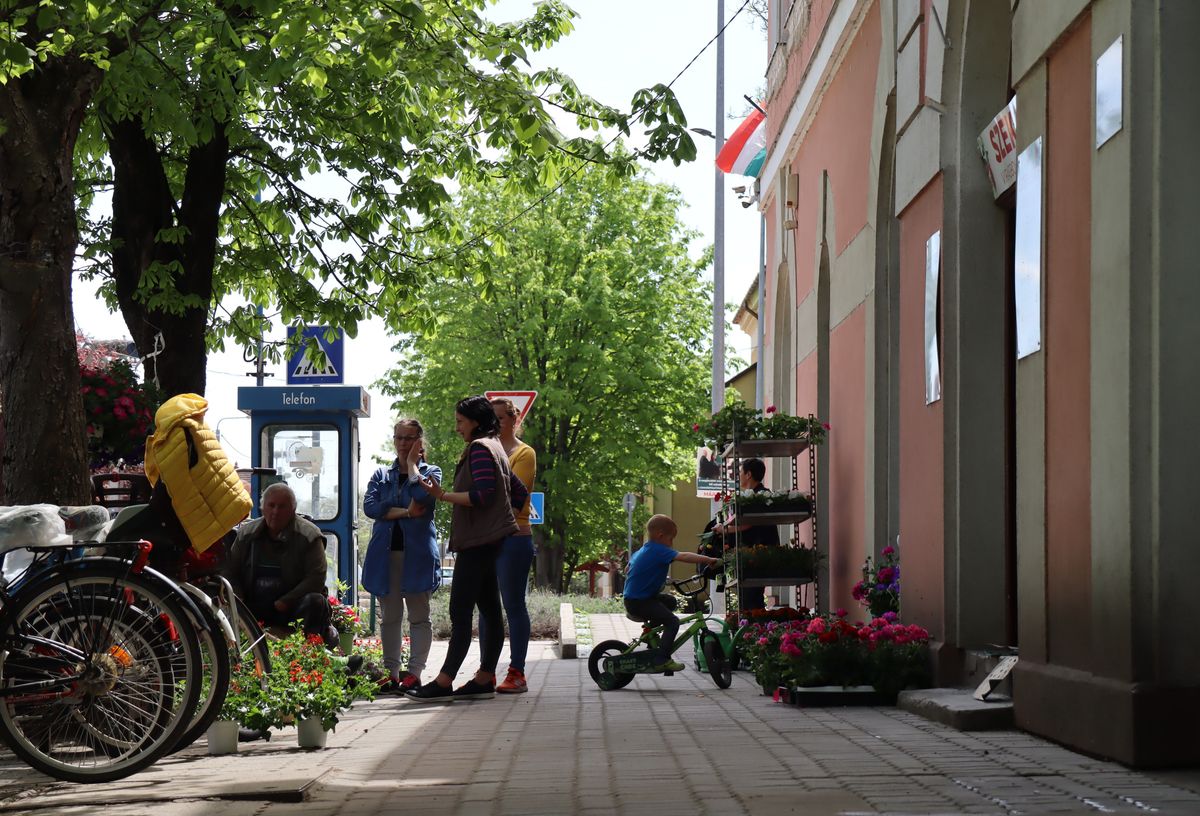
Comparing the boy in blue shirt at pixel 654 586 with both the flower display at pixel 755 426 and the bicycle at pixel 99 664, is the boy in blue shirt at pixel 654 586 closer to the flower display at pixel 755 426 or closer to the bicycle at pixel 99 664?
the flower display at pixel 755 426

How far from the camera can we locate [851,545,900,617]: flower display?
1153 cm

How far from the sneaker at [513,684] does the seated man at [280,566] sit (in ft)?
4.73

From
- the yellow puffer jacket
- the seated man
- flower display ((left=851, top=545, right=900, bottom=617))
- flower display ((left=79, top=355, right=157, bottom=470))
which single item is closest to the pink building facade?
flower display ((left=851, top=545, right=900, bottom=617))

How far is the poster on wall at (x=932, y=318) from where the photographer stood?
9.81 meters

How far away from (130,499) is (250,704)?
103 inches

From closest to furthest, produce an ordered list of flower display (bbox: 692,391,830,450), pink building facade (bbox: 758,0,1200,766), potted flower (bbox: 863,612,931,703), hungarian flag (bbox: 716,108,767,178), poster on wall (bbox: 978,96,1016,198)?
pink building facade (bbox: 758,0,1200,766) < poster on wall (bbox: 978,96,1016,198) < potted flower (bbox: 863,612,931,703) < flower display (bbox: 692,391,830,450) < hungarian flag (bbox: 716,108,767,178)

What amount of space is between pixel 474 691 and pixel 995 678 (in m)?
3.65

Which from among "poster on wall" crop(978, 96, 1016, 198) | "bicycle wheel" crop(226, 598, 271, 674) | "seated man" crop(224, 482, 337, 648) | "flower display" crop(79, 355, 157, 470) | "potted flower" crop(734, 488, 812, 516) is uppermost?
"poster on wall" crop(978, 96, 1016, 198)

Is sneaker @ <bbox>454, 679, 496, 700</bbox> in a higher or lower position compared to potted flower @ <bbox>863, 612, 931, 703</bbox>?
lower

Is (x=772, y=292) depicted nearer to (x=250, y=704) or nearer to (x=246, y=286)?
(x=246, y=286)

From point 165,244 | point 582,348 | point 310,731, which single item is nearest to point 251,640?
point 310,731

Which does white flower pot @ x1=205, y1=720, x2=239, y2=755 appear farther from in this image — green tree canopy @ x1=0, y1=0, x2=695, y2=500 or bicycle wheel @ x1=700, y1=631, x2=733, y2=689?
bicycle wheel @ x1=700, y1=631, x2=733, y2=689

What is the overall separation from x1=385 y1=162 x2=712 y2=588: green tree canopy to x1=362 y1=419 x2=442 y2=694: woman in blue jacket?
27590 millimetres

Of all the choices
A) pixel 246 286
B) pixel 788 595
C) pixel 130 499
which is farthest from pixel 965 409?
pixel 788 595
